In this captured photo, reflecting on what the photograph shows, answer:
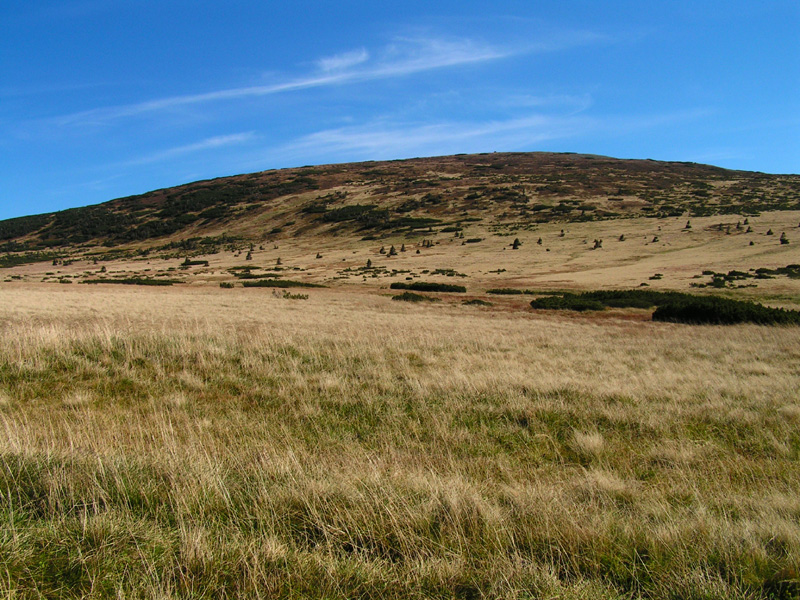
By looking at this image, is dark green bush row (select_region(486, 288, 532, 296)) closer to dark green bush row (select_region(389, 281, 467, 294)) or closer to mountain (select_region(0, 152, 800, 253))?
dark green bush row (select_region(389, 281, 467, 294))

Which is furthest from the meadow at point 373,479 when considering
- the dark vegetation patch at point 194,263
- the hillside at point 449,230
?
the dark vegetation patch at point 194,263

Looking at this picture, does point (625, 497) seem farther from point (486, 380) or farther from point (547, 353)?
point (547, 353)

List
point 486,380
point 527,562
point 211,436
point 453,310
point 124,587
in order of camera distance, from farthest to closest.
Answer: point 453,310
point 486,380
point 211,436
point 527,562
point 124,587

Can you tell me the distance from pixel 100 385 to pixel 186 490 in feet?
14.3

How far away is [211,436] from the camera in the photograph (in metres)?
4.72

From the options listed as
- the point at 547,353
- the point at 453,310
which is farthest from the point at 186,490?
the point at 453,310

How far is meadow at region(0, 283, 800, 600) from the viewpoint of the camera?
2.51m

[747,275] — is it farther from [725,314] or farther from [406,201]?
[406,201]

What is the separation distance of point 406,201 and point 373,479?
11257cm

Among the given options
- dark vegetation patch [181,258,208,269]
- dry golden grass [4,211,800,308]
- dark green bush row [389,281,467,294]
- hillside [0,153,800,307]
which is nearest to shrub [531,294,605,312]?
hillside [0,153,800,307]

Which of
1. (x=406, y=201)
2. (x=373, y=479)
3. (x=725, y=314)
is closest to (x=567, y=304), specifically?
(x=725, y=314)

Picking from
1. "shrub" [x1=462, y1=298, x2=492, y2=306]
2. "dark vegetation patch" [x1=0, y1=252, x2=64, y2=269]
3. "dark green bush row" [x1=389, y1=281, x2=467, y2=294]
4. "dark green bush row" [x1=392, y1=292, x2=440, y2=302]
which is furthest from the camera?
"dark vegetation patch" [x1=0, y1=252, x2=64, y2=269]

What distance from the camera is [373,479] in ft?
11.6

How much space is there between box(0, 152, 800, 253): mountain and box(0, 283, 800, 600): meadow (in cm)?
8183
